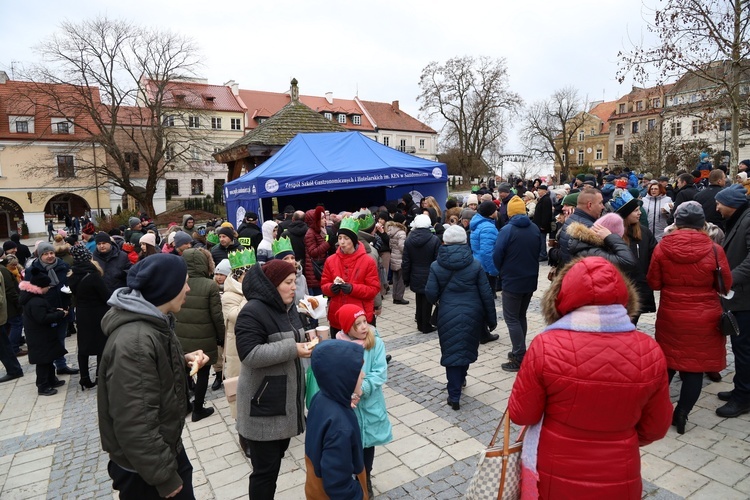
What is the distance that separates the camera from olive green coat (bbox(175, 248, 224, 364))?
4727 millimetres

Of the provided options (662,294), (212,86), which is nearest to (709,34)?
(662,294)

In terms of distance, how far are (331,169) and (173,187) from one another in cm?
4175

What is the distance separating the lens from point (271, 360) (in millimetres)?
2779

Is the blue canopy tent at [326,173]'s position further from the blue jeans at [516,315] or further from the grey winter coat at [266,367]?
the grey winter coat at [266,367]

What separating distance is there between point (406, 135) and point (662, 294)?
198 feet

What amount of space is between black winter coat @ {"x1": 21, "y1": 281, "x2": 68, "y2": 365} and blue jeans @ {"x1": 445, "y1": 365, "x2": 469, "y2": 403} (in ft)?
16.6

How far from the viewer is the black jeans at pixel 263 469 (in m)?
2.87

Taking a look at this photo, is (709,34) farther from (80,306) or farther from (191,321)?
(80,306)

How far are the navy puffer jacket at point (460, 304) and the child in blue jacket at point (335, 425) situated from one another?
2205 mm

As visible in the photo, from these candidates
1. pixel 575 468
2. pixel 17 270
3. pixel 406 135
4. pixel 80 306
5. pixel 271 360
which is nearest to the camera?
pixel 575 468

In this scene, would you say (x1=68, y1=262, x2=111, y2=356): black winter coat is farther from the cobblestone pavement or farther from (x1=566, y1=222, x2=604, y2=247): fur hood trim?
(x1=566, y1=222, x2=604, y2=247): fur hood trim

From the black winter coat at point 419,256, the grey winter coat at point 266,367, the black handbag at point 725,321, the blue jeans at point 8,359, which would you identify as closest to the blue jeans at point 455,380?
the grey winter coat at point 266,367

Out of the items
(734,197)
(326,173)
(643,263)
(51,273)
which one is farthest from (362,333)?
(326,173)

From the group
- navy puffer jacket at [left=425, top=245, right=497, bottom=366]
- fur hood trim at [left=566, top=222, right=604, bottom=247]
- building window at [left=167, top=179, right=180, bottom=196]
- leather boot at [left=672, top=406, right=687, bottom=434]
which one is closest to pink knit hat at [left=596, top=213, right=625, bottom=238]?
fur hood trim at [left=566, top=222, right=604, bottom=247]
